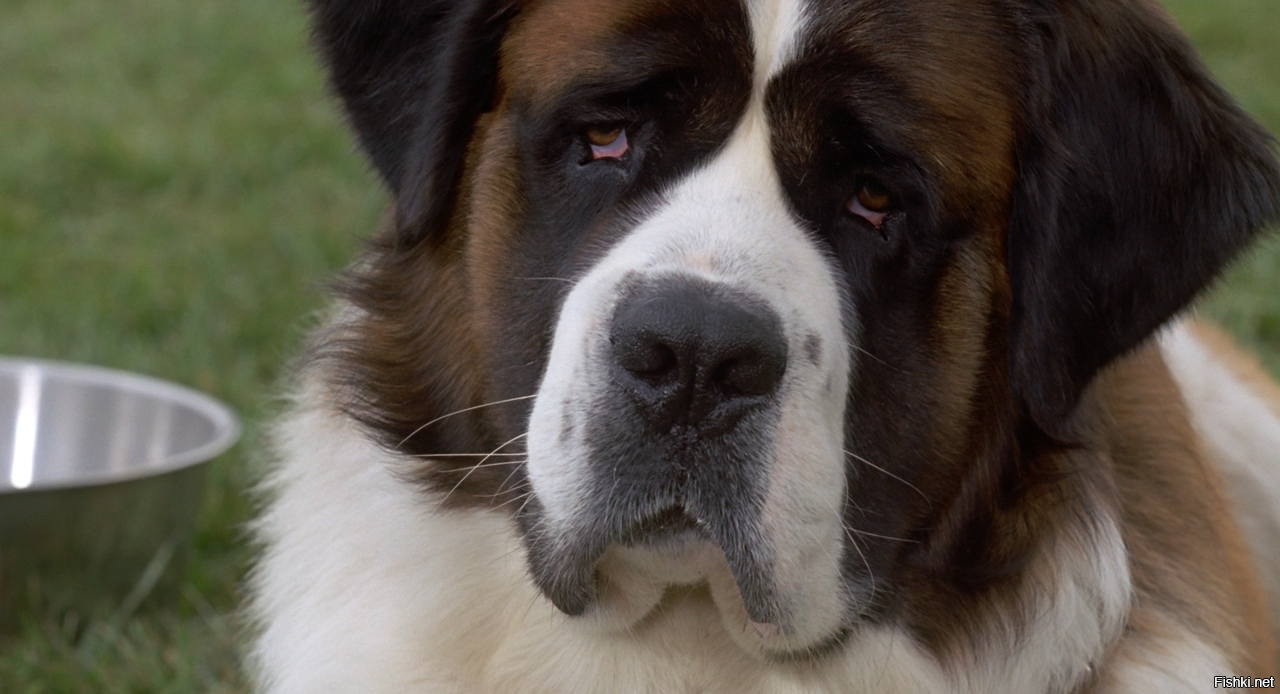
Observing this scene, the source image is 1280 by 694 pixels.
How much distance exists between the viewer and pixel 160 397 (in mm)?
3844

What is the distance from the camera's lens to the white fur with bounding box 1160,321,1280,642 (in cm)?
330

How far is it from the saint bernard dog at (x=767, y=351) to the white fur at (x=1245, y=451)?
0.70 metres

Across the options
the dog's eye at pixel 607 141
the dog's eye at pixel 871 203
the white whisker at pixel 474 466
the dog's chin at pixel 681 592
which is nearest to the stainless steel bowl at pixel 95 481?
the white whisker at pixel 474 466

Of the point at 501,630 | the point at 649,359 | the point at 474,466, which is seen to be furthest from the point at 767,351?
the point at 501,630

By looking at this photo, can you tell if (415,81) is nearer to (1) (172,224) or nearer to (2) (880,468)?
(2) (880,468)

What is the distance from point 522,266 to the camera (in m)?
2.35

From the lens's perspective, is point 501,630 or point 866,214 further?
point 501,630

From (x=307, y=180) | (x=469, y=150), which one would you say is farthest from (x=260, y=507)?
(x=307, y=180)

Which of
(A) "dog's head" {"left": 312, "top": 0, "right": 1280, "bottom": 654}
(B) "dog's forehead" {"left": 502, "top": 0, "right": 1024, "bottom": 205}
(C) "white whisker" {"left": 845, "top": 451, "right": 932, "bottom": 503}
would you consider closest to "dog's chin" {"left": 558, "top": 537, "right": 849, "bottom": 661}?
(A) "dog's head" {"left": 312, "top": 0, "right": 1280, "bottom": 654}

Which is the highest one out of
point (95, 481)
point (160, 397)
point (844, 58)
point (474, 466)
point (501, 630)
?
point (844, 58)

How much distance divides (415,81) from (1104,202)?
41.9 inches

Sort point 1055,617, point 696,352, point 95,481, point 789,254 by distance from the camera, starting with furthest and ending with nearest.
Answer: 1. point 95,481
2. point 1055,617
3. point 789,254
4. point 696,352

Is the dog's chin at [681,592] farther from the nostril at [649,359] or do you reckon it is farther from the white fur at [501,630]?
the nostril at [649,359]

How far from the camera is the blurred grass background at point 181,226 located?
11.1 feet
